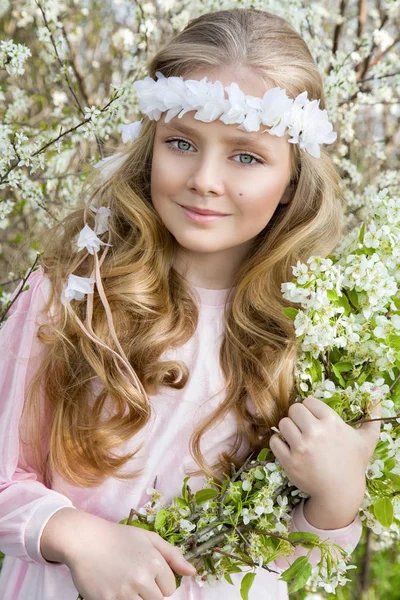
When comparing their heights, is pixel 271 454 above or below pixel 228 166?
below

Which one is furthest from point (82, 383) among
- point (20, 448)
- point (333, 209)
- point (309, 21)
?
point (309, 21)

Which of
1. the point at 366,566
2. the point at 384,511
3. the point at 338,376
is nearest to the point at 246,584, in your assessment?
the point at 384,511

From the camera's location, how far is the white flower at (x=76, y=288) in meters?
1.82

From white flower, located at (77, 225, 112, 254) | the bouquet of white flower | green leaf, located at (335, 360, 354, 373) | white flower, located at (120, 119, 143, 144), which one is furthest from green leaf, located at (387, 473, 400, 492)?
white flower, located at (120, 119, 143, 144)

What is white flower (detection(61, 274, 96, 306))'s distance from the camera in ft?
5.96

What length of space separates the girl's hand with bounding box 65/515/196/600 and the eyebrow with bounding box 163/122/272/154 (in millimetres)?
905

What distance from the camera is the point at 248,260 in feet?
6.58

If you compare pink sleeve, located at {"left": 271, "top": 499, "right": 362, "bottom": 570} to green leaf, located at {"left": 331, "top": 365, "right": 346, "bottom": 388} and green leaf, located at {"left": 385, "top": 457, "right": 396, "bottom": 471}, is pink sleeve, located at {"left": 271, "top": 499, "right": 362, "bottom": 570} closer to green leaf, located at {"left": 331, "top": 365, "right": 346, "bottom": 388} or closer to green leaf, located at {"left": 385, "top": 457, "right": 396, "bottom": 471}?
green leaf, located at {"left": 385, "top": 457, "right": 396, "bottom": 471}

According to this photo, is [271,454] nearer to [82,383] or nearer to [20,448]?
[82,383]

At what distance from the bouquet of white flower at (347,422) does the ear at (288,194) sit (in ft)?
0.80

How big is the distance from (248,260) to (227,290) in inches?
4.0

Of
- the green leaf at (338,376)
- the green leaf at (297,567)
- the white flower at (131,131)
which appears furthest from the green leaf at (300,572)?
the white flower at (131,131)

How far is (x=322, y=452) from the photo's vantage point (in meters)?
1.62

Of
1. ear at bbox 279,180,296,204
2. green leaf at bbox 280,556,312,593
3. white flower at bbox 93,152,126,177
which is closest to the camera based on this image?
green leaf at bbox 280,556,312,593
